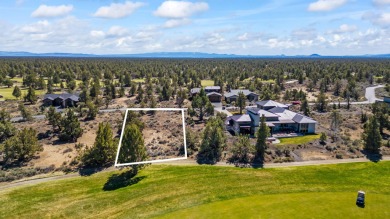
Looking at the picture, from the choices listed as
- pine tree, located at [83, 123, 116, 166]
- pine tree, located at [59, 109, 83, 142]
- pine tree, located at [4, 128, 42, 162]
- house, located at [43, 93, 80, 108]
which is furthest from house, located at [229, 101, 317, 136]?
house, located at [43, 93, 80, 108]

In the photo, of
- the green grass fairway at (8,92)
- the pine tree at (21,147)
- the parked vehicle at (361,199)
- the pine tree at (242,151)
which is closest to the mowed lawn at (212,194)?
the parked vehicle at (361,199)

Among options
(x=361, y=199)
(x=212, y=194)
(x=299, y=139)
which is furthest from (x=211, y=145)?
(x=361, y=199)

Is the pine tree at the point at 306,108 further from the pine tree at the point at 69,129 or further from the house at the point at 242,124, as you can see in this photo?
the pine tree at the point at 69,129

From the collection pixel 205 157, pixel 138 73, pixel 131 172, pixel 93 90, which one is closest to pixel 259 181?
pixel 205 157

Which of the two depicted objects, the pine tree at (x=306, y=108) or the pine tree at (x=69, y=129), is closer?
the pine tree at (x=69, y=129)

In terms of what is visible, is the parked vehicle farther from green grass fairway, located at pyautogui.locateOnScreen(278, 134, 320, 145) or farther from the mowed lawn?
green grass fairway, located at pyautogui.locateOnScreen(278, 134, 320, 145)

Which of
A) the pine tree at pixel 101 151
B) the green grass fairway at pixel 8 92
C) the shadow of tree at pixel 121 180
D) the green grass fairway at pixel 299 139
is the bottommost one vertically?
the shadow of tree at pixel 121 180
